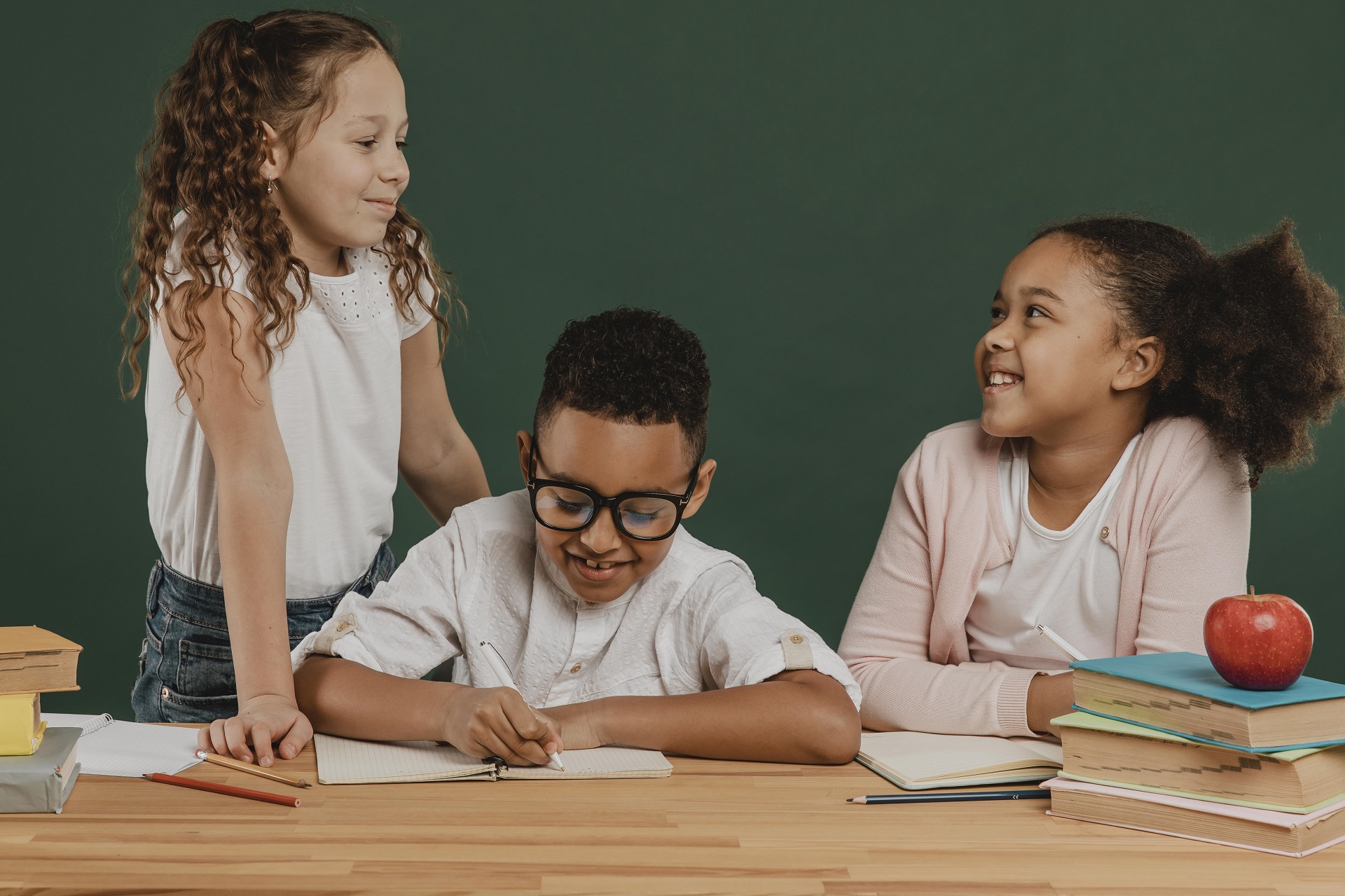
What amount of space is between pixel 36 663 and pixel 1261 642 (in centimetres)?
111

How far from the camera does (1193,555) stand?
160 centimetres

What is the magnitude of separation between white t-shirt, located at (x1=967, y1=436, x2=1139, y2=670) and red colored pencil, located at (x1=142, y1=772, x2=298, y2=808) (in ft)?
3.14

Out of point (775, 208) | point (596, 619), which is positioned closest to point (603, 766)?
point (596, 619)

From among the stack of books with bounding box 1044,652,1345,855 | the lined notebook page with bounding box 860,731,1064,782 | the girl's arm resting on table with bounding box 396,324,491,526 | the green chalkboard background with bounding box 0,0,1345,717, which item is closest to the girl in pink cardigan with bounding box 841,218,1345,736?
the lined notebook page with bounding box 860,731,1064,782

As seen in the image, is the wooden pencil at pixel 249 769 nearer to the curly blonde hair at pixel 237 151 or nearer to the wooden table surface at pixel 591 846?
the wooden table surface at pixel 591 846

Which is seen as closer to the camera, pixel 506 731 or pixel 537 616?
pixel 506 731

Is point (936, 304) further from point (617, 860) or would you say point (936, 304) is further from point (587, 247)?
point (617, 860)

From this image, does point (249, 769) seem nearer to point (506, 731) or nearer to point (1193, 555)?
point (506, 731)

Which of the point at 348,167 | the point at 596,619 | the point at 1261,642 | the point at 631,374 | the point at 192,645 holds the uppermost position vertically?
the point at 348,167

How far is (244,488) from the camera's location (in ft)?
4.77

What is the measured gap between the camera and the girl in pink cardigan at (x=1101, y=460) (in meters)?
1.62

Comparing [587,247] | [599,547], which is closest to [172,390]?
[599,547]

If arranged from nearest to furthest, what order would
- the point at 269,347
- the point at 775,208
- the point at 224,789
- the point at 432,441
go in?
the point at 224,789 < the point at 269,347 < the point at 432,441 < the point at 775,208

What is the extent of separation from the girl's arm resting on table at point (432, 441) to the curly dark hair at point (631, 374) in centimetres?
39
